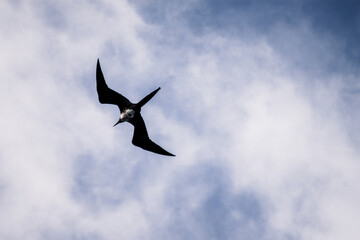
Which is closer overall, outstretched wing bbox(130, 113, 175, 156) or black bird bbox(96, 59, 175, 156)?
black bird bbox(96, 59, 175, 156)

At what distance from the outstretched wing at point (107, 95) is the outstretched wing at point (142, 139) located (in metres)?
1.17

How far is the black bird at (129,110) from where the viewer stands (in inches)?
573

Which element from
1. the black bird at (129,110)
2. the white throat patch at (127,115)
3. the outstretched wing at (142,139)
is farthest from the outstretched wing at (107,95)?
the outstretched wing at (142,139)

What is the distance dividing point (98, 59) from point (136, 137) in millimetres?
5206

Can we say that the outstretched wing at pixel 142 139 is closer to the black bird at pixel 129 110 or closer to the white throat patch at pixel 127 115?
the black bird at pixel 129 110

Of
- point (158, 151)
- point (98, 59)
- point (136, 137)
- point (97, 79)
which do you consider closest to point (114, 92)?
point (97, 79)

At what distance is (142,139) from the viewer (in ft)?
52.7

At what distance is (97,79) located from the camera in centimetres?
1451

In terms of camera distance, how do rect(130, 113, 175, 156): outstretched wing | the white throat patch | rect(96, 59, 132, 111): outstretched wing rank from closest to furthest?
1. rect(96, 59, 132, 111): outstretched wing
2. the white throat patch
3. rect(130, 113, 175, 156): outstretched wing

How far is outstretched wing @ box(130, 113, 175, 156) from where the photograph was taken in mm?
15680

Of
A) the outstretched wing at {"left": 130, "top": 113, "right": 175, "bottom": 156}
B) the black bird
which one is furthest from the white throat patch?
the outstretched wing at {"left": 130, "top": 113, "right": 175, "bottom": 156}

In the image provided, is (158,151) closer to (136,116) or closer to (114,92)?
(136,116)

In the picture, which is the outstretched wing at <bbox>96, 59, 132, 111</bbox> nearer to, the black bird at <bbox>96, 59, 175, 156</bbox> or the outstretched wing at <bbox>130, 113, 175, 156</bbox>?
the black bird at <bbox>96, 59, 175, 156</bbox>

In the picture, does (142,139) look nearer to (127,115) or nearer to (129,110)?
(127,115)
